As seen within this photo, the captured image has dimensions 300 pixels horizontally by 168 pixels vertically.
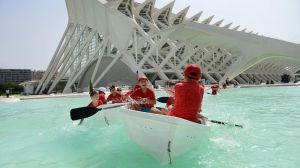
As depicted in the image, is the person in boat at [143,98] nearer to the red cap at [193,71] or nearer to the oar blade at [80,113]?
the oar blade at [80,113]

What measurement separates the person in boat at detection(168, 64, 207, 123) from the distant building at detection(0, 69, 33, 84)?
16311cm

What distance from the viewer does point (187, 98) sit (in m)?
4.82

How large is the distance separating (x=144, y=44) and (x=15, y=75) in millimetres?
132665

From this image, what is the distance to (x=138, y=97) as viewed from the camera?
6820 mm

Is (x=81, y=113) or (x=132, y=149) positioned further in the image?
(x=81, y=113)

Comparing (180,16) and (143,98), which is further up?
(180,16)

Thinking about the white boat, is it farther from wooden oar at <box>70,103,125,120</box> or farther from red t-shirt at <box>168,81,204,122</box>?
wooden oar at <box>70,103,125,120</box>

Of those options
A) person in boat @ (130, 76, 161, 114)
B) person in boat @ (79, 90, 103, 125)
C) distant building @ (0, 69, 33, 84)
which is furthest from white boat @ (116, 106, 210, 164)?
distant building @ (0, 69, 33, 84)

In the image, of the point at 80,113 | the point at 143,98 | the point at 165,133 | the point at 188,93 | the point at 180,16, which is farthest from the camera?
the point at 180,16

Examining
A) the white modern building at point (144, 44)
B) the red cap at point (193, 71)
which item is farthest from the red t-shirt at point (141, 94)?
the white modern building at point (144, 44)

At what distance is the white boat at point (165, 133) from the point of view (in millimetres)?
4410

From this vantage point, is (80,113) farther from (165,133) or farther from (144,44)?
(144,44)

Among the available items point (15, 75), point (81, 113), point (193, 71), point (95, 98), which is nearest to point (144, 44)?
point (95, 98)

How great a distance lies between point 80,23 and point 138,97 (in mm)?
44459
